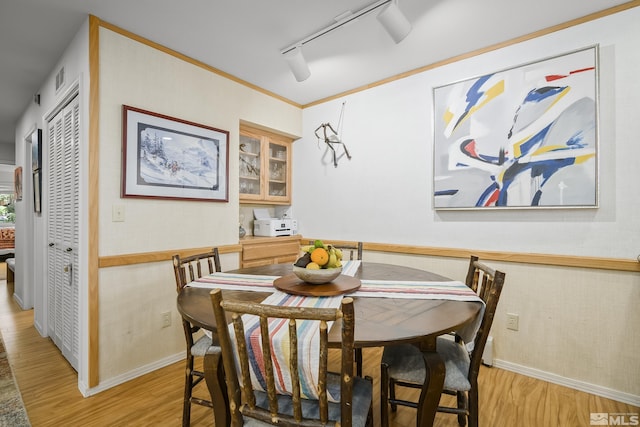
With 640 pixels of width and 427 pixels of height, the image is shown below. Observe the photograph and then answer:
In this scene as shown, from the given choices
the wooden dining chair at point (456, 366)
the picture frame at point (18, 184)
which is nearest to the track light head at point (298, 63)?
the wooden dining chair at point (456, 366)

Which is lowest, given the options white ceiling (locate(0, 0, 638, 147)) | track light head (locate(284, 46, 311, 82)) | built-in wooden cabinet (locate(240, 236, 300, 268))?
built-in wooden cabinet (locate(240, 236, 300, 268))

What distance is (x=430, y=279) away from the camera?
178 cm

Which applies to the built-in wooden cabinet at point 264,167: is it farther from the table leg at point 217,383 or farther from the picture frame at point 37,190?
the table leg at point 217,383

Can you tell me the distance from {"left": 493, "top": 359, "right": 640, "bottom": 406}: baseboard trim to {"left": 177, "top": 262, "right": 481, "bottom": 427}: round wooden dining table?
1.44m

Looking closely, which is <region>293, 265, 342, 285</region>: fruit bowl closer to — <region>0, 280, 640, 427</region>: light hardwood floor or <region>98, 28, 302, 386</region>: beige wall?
<region>0, 280, 640, 427</region>: light hardwood floor

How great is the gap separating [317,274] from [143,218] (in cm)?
154

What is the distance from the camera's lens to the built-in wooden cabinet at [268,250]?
3.07m

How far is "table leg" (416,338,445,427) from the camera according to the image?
1175mm

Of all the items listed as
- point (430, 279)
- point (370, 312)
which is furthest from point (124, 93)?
point (430, 279)

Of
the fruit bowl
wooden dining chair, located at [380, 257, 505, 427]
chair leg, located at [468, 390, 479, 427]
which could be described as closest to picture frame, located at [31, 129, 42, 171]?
the fruit bowl

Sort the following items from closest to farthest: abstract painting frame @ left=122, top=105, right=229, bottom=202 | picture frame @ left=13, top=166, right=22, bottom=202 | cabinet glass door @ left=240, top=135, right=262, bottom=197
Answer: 1. abstract painting frame @ left=122, top=105, right=229, bottom=202
2. cabinet glass door @ left=240, top=135, right=262, bottom=197
3. picture frame @ left=13, top=166, right=22, bottom=202

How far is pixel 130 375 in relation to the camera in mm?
2182

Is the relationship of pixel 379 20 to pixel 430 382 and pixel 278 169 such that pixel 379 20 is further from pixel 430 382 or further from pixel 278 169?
pixel 278 169

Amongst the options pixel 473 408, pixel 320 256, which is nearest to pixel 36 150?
pixel 320 256
